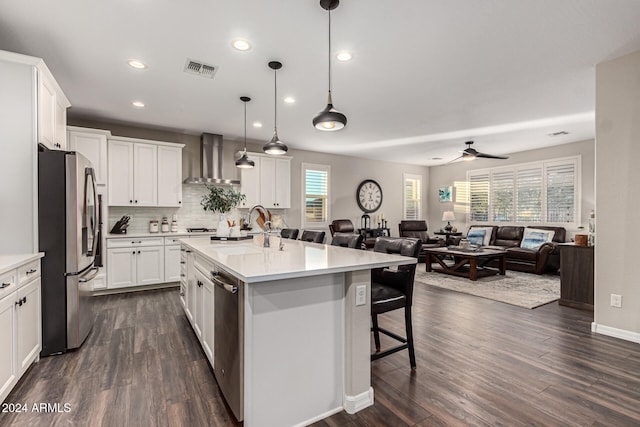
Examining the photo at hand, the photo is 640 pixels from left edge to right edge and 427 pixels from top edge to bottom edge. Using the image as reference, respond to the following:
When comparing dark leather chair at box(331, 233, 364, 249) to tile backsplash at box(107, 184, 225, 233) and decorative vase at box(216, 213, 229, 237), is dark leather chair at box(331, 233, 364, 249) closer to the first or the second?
decorative vase at box(216, 213, 229, 237)

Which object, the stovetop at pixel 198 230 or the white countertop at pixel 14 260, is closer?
the white countertop at pixel 14 260

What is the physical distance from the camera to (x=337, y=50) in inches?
112

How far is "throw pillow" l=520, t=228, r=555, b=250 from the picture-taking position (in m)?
6.50

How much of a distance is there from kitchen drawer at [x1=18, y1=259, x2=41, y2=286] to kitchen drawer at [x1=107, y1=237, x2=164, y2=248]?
221 centimetres

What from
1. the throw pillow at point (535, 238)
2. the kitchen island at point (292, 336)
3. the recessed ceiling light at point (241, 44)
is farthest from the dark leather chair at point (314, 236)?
the throw pillow at point (535, 238)

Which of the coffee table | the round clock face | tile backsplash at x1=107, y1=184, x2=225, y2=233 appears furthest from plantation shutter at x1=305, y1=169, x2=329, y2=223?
the coffee table

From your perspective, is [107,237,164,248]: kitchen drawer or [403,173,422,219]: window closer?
[107,237,164,248]: kitchen drawer

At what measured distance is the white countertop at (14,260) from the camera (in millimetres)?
1965

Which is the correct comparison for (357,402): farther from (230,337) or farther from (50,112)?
(50,112)

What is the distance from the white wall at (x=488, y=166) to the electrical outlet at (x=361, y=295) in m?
6.83

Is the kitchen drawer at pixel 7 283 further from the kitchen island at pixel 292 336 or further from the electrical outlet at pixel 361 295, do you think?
the electrical outlet at pixel 361 295

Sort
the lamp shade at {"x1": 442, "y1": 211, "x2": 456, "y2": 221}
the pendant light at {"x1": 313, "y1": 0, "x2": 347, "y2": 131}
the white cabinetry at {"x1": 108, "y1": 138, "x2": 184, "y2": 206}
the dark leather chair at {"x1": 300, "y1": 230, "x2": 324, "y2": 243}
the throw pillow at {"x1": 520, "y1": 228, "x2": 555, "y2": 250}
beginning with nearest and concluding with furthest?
the pendant light at {"x1": 313, "y1": 0, "x2": 347, "y2": 131} → the dark leather chair at {"x1": 300, "y1": 230, "x2": 324, "y2": 243} → the white cabinetry at {"x1": 108, "y1": 138, "x2": 184, "y2": 206} → the throw pillow at {"x1": 520, "y1": 228, "x2": 555, "y2": 250} → the lamp shade at {"x1": 442, "y1": 211, "x2": 456, "y2": 221}

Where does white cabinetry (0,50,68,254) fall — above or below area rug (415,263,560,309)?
above

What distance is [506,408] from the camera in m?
1.92
